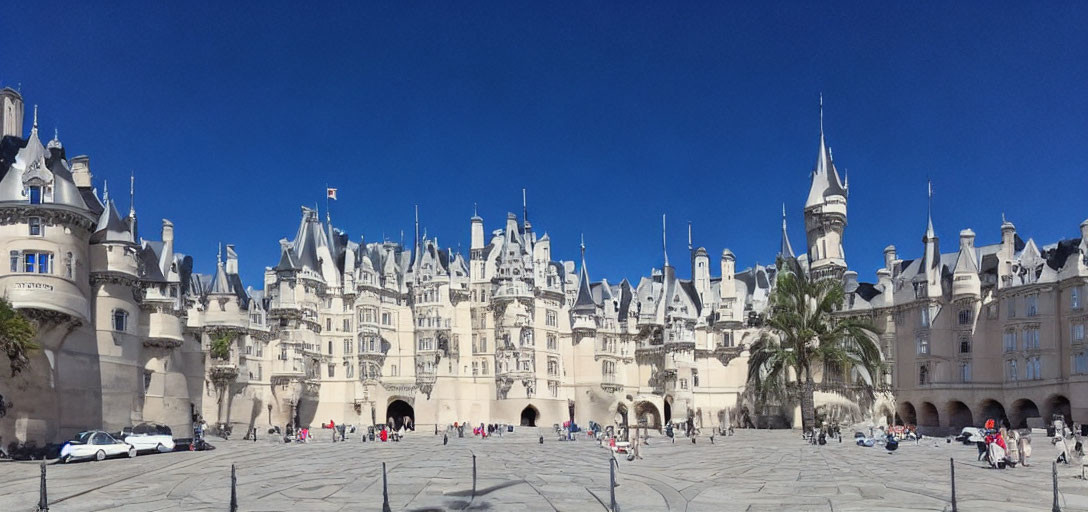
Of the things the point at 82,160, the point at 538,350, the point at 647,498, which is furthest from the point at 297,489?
the point at 538,350

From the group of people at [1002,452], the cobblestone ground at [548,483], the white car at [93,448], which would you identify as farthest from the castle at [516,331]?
the group of people at [1002,452]

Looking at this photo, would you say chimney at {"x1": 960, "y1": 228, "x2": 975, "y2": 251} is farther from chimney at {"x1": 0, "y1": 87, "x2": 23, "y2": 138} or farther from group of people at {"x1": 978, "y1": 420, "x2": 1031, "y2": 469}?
chimney at {"x1": 0, "y1": 87, "x2": 23, "y2": 138}

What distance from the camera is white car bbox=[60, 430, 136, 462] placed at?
46.7m

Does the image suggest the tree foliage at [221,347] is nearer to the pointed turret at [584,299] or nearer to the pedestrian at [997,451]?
the pointed turret at [584,299]

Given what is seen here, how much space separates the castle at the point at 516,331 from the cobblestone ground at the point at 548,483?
953 inches

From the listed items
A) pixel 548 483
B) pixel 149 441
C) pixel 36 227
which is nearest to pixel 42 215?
pixel 36 227

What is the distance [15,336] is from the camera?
50.8 metres

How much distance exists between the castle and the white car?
44.3 ft

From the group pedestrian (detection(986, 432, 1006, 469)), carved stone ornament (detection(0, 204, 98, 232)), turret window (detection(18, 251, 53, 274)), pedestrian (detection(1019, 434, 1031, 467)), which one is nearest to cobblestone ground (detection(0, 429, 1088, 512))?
pedestrian (detection(986, 432, 1006, 469))

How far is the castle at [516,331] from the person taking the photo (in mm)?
71875

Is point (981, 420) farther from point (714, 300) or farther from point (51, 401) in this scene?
point (51, 401)

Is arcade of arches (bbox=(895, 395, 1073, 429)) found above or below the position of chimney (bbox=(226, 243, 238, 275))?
below

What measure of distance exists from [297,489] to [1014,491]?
23.0 metres

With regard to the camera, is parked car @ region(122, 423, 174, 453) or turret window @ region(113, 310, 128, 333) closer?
parked car @ region(122, 423, 174, 453)
